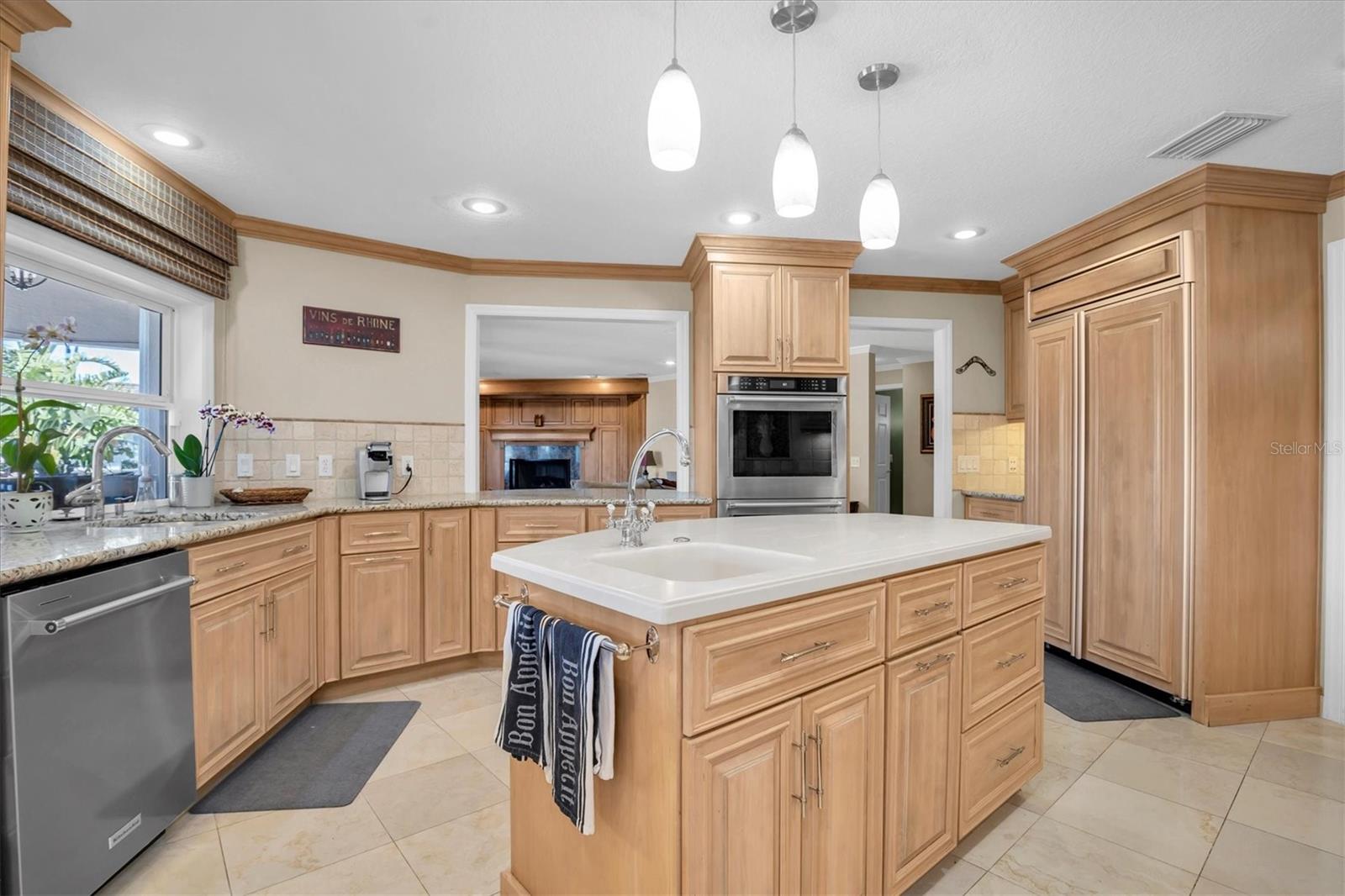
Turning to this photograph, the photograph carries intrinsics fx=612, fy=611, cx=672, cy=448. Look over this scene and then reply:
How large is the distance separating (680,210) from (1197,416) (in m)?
2.41

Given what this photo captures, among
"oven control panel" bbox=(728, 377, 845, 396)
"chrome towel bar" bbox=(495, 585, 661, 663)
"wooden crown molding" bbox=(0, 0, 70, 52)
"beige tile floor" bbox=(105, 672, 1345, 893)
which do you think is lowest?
"beige tile floor" bbox=(105, 672, 1345, 893)

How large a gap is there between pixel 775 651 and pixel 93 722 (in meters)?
1.66

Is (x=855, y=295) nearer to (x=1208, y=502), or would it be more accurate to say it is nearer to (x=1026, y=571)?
(x=1208, y=502)

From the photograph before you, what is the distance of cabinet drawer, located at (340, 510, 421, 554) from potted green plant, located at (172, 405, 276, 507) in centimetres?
56

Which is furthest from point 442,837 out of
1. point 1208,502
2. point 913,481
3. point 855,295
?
point 913,481

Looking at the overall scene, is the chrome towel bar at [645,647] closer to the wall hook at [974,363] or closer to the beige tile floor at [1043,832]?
the beige tile floor at [1043,832]

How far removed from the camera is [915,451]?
7656mm

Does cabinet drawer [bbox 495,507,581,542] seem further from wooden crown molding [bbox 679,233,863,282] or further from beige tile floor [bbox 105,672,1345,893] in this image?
Result: wooden crown molding [bbox 679,233,863,282]

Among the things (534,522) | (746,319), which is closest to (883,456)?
(746,319)

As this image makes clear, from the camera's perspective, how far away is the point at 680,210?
2924 mm

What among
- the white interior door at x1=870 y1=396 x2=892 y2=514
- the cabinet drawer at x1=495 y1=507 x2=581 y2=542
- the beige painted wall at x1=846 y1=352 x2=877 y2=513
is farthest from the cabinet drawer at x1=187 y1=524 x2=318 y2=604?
the white interior door at x1=870 y1=396 x2=892 y2=514

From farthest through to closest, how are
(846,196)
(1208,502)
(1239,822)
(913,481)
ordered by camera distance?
(913,481), (846,196), (1208,502), (1239,822)

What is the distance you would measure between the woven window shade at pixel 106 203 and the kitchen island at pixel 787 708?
202 centimetres

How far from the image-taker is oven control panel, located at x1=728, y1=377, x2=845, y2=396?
336 cm
